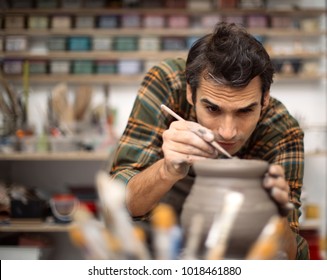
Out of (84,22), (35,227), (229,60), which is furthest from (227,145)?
(84,22)

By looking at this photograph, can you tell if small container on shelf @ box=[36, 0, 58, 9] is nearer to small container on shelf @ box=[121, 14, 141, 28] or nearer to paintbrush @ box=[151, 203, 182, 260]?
small container on shelf @ box=[121, 14, 141, 28]

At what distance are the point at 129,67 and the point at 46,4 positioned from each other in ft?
1.76

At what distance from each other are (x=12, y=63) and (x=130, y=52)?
1.97 feet

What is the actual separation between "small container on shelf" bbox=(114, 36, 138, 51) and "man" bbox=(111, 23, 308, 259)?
150 centimetres

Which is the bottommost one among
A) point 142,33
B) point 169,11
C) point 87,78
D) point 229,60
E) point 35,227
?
point 35,227

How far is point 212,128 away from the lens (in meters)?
0.81

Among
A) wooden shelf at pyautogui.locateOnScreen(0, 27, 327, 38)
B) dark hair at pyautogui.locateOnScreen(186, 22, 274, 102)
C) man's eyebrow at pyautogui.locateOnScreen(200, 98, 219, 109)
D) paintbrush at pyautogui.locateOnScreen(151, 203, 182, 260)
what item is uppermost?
dark hair at pyautogui.locateOnScreen(186, 22, 274, 102)

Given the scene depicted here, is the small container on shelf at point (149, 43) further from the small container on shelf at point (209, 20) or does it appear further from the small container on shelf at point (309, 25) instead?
the small container on shelf at point (309, 25)

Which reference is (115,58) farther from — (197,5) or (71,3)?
(197,5)

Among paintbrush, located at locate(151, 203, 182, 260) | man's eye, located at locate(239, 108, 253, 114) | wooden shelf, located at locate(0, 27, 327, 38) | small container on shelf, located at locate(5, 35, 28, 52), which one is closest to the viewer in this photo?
paintbrush, located at locate(151, 203, 182, 260)

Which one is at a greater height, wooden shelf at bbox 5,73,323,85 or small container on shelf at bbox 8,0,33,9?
small container on shelf at bbox 8,0,33,9

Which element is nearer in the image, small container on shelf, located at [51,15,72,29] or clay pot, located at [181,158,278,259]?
clay pot, located at [181,158,278,259]

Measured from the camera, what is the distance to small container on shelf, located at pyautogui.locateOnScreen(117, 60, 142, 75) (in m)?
2.52

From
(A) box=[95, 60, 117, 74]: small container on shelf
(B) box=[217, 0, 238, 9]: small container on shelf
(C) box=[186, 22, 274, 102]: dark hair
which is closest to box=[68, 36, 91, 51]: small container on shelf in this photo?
Result: (A) box=[95, 60, 117, 74]: small container on shelf
